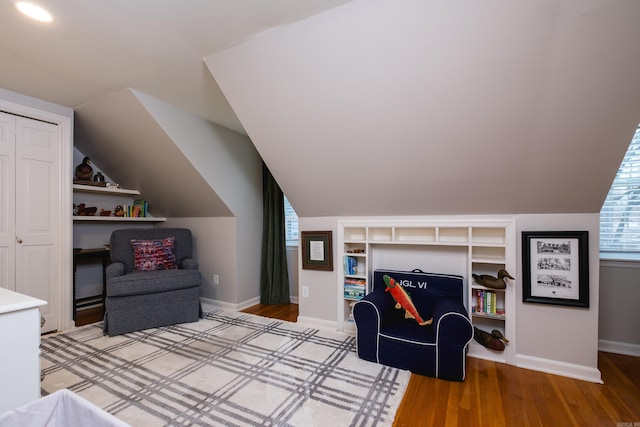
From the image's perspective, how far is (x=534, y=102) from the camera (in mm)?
1658

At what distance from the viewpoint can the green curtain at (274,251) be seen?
3.87 meters

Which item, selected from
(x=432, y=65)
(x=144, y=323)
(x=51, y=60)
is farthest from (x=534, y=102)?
(x=144, y=323)

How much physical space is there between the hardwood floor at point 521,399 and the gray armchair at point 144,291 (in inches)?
92.4

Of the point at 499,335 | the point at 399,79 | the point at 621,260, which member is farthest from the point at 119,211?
the point at 621,260

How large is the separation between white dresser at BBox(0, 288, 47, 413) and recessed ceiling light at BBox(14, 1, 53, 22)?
1.51 m

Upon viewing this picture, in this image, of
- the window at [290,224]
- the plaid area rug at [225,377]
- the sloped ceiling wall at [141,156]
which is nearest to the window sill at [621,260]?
the plaid area rug at [225,377]

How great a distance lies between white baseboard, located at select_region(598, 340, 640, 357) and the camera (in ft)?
7.90

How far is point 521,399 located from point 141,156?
13.0ft

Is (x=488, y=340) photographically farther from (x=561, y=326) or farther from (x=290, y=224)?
(x=290, y=224)

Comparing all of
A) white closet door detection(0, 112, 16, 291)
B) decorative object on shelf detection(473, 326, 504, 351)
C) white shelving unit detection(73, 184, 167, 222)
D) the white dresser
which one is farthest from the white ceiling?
decorative object on shelf detection(473, 326, 504, 351)

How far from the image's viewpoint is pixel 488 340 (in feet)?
7.47

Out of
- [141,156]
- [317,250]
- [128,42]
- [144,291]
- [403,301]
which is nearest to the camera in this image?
[128,42]

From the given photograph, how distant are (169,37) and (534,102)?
2.20 metres

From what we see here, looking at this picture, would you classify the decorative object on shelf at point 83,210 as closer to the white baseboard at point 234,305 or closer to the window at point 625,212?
the white baseboard at point 234,305
